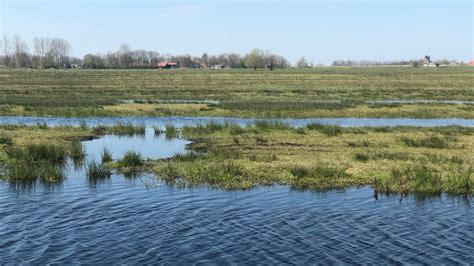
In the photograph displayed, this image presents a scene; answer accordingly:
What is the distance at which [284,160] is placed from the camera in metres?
25.9

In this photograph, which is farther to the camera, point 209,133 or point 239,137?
point 209,133

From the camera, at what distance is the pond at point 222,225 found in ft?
44.0

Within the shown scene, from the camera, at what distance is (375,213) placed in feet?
57.8

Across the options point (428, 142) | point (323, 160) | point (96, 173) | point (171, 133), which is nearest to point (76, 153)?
point (96, 173)

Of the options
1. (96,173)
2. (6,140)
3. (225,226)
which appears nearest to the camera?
(225,226)

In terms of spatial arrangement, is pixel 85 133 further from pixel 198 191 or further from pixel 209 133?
pixel 198 191

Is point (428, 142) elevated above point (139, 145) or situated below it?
above

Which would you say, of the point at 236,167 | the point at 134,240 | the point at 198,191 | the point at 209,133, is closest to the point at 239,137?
the point at 209,133

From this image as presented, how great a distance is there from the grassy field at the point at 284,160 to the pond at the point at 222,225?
105 cm

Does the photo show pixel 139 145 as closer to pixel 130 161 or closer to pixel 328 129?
pixel 130 161

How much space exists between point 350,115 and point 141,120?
20.1 metres

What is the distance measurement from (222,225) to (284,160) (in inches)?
403

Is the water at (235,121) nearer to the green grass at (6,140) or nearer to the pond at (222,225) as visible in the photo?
the green grass at (6,140)

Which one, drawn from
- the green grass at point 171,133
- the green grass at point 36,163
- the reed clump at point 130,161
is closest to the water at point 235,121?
the green grass at point 171,133
